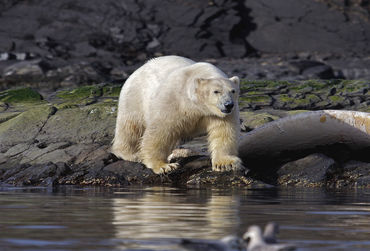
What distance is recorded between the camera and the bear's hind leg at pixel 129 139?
984 cm

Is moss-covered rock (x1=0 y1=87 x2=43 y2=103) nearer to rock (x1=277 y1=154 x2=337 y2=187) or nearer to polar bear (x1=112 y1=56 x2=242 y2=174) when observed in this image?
polar bear (x1=112 y1=56 x2=242 y2=174)

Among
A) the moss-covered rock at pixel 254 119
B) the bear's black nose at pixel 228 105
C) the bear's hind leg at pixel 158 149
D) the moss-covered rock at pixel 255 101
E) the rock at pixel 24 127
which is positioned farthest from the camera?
the moss-covered rock at pixel 255 101

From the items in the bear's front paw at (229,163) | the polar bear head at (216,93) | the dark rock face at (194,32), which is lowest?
the bear's front paw at (229,163)

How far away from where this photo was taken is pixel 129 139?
9.87 metres

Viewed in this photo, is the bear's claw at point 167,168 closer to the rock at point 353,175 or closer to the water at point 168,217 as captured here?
the water at point 168,217

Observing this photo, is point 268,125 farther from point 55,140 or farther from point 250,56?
point 250,56

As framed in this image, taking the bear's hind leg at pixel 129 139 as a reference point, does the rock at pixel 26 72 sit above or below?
above

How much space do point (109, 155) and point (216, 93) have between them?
77.8 inches

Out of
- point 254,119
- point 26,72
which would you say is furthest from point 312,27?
point 254,119

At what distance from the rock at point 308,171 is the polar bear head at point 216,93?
1.04 m

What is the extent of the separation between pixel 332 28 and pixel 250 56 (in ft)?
9.92

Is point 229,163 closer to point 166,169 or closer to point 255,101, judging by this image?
point 166,169

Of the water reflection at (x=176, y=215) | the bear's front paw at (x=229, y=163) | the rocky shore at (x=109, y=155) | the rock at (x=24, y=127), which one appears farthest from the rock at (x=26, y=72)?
the water reflection at (x=176, y=215)

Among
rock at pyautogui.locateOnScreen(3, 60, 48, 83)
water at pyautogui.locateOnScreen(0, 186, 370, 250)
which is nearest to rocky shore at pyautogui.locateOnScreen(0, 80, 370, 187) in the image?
water at pyautogui.locateOnScreen(0, 186, 370, 250)
